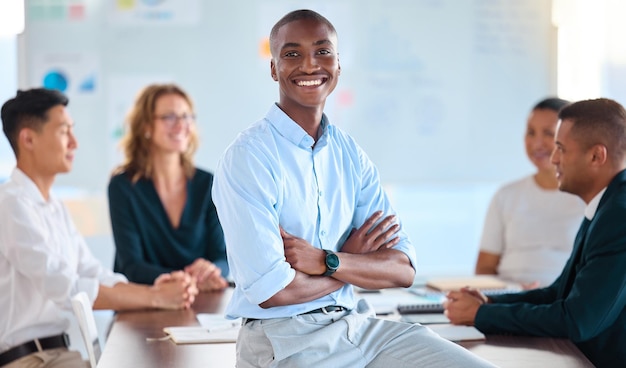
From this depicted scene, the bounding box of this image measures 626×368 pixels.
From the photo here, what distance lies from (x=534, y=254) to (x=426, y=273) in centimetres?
150

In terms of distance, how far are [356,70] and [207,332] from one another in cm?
314

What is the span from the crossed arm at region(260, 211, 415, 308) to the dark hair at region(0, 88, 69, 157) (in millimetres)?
1616

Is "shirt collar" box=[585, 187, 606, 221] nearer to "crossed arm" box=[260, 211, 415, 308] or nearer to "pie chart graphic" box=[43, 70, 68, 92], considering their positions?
"crossed arm" box=[260, 211, 415, 308]

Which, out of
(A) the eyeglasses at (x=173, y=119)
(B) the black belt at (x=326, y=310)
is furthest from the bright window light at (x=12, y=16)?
(B) the black belt at (x=326, y=310)

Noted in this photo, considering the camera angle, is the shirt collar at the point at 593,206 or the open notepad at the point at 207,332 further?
the shirt collar at the point at 593,206

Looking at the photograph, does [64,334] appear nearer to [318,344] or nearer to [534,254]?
[318,344]

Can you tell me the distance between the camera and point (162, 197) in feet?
13.9

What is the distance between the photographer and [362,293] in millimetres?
3582

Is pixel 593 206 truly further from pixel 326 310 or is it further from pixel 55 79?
pixel 55 79

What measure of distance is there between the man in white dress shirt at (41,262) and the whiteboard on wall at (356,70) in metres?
1.86

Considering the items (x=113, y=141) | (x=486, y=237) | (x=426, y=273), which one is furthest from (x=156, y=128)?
(x=426, y=273)

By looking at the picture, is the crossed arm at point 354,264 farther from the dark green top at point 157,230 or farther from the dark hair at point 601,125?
the dark green top at point 157,230

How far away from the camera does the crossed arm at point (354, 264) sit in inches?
87.6

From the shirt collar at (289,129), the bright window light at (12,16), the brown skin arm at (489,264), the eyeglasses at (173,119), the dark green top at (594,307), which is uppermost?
the bright window light at (12,16)
